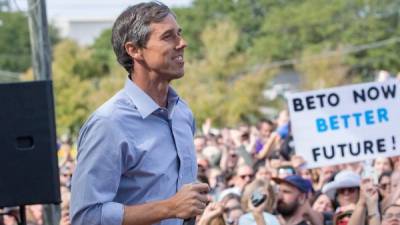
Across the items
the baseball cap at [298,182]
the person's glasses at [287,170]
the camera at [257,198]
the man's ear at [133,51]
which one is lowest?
the person's glasses at [287,170]

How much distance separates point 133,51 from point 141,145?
35 cm

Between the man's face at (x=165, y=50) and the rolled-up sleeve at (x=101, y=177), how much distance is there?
273mm

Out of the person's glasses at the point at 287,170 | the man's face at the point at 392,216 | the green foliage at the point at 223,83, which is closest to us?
the man's face at the point at 392,216

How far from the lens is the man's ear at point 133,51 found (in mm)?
4602

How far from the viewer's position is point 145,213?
4449 mm

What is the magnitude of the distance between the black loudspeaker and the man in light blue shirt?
1.74 meters

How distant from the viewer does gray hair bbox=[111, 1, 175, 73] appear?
4574 millimetres

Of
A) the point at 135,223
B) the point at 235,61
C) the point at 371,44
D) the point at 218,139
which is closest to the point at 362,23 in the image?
the point at 371,44

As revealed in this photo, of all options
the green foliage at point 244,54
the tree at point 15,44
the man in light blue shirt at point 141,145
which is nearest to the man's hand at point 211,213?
the man in light blue shirt at point 141,145

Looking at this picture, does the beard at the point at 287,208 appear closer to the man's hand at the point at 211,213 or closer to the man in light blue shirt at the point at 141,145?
the man's hand at the point at 211,213

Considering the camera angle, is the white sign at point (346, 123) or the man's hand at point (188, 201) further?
the white sign at point (346, 123)

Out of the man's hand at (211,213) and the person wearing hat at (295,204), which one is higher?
the man's hand at (211,213)

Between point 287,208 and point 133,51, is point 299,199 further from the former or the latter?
point 133,51

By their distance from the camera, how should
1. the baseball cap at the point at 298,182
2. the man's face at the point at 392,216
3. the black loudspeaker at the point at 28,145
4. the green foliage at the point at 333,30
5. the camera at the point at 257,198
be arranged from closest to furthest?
the black loudspeaker at the point at 28,145
the man's face at the point at 392,216
the camera at the point at 257,198
the baseball cap at the point at 298,182
the green foliage at the point at 333,30
